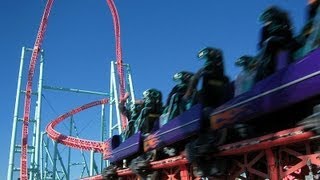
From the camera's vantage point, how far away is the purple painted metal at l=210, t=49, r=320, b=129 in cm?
357

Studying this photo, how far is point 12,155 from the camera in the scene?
22453mm

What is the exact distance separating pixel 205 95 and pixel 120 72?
57.3 ft

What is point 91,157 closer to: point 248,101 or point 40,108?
point 40,108

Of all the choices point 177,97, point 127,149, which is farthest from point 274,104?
point 127,149

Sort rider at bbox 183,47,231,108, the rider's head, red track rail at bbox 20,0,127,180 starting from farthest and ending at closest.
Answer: red track rail at bbox 20,0,127,180, the rider's head, rider at bbox 183,47,231,108

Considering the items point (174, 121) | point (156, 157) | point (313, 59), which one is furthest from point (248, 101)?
point (156, 157)

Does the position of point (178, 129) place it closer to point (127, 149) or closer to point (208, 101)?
point (208, 101)

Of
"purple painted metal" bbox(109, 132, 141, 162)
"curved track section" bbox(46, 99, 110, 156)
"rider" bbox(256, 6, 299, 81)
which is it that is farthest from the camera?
"curved track section" bbox(46, 99, 110, 156)

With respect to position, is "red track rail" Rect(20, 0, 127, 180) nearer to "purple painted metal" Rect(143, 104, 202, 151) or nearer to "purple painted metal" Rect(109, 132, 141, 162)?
"purple painted metal" Rect(109, 132, 141, 162)

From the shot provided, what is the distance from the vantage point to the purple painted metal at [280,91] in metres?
3.57

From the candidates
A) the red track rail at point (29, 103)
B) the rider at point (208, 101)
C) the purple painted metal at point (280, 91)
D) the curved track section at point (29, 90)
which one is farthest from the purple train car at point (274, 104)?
the curved track section at point (29, 90)

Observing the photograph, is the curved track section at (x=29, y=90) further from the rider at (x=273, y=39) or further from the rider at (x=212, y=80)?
the rider at (x=273, y=39)

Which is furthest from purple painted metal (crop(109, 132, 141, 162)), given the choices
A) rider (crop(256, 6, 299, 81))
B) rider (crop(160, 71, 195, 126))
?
rider (crop(256, 6, 299, 81))

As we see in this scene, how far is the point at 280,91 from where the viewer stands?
3904mm
